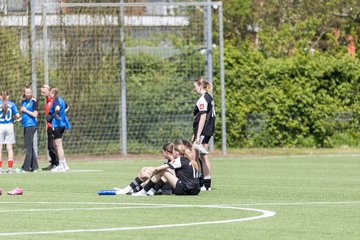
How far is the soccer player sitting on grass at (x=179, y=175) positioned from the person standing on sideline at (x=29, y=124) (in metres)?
9.84

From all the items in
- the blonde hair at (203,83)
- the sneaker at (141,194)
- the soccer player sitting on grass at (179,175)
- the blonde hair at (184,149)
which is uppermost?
the blonde hair at (203,83)

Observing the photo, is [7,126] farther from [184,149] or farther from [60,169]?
[184,149]

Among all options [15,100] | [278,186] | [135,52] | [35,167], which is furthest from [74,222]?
[135,52]

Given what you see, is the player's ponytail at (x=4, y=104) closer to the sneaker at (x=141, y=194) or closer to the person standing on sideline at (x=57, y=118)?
the person standing on sideline at (x=57, y=118)

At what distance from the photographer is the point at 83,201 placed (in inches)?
659

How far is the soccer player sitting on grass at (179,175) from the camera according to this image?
57.8 ft

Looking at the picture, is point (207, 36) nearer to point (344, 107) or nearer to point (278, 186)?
point (344, 107)

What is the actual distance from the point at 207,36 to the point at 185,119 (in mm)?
2672

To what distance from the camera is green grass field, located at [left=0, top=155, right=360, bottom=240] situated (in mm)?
12078

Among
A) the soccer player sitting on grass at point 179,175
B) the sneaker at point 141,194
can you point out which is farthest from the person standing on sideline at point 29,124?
the soccer player sitting on grass at point 179,175

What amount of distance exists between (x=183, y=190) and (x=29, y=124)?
35.2ft

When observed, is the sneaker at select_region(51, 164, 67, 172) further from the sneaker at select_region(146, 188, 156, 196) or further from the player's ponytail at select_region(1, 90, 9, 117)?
the sneaker at select_region(146, 188, 156, 196)

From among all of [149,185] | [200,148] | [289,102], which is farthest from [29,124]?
[289,102]

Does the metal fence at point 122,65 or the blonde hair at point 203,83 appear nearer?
the blonde hair at point 203,83
